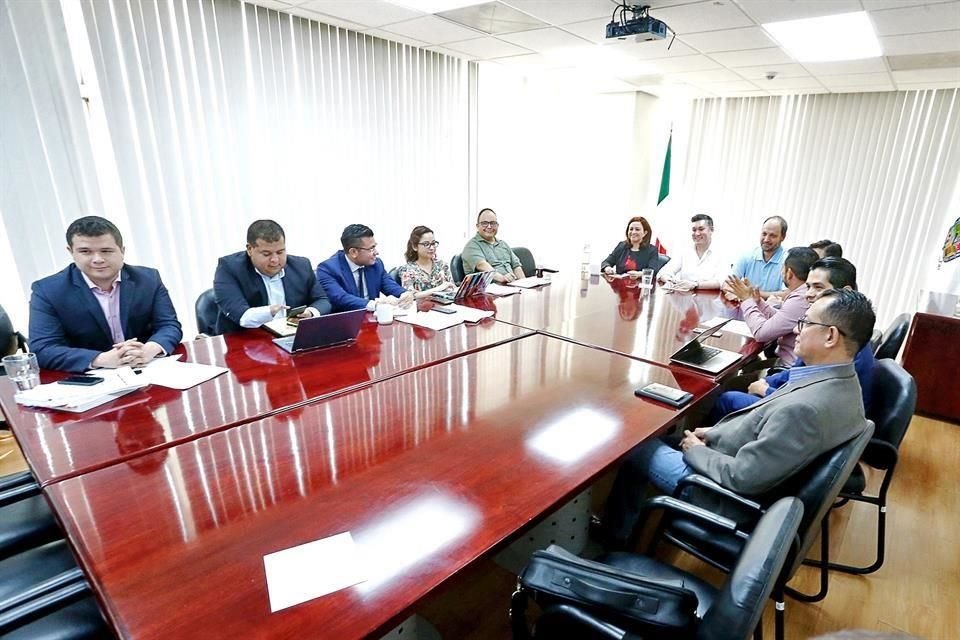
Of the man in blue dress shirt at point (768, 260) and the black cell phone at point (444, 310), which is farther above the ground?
the man in blue dress shirt at point (768, 260)

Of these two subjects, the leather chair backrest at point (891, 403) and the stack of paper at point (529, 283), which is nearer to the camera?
the leather chair backrest at point (891, 403)

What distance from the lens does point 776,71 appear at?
424 cm

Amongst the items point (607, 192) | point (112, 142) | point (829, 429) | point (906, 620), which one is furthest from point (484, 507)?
point (607, 192)

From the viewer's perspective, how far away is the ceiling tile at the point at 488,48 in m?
3.84

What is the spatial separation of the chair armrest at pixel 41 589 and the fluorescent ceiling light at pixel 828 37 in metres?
4.07

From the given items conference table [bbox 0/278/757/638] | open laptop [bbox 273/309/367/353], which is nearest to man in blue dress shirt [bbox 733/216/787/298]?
conference table [bbox 0/278/757/638]

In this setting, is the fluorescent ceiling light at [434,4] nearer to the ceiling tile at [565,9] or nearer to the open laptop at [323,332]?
the ceiling tile at [565,9]

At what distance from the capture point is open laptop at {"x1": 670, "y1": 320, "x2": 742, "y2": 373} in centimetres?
206

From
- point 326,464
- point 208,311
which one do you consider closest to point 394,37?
point 208,311

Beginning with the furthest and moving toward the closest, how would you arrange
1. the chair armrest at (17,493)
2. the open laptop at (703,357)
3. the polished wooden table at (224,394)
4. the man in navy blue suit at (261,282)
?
the man in navy blue suit at (261,282) → the open laptop at (703,357) → the polished wooden table at (224,394) → the chair armrest at (17,493)

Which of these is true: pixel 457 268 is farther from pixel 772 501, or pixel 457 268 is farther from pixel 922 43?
pixel 922 43

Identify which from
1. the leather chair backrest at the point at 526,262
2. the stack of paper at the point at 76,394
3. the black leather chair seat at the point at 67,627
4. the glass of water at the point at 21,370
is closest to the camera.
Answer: the black leather chair seat at the point at 67,627

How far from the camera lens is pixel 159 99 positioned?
3.01m

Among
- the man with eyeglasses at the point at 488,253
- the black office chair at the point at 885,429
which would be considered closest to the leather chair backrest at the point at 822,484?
the black office chair at the point at 885,429
